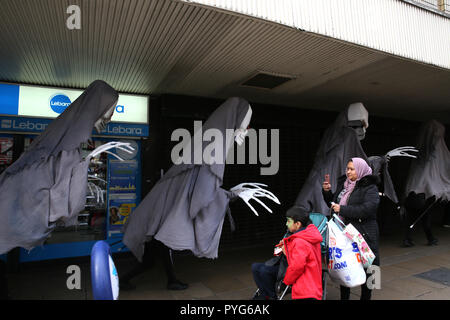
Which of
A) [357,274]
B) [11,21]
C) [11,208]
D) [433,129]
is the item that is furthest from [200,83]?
[433,129]

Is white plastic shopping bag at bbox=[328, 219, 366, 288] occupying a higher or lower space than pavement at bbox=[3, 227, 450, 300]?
higher

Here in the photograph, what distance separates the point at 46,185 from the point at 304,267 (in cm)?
280

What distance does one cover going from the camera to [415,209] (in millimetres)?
6820

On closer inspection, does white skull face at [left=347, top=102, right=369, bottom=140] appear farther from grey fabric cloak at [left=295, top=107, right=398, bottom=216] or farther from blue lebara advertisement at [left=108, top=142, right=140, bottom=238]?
blue lebara advertisement at [left=108, top=142, right=140, bottom=238]

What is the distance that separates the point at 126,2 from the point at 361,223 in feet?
11.5

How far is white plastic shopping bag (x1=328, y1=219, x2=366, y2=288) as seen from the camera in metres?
3.15

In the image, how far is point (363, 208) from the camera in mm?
3381

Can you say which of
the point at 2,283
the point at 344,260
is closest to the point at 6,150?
the point at 2,283

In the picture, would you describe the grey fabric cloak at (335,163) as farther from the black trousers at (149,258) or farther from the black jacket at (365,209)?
the black trousers at (149,258)

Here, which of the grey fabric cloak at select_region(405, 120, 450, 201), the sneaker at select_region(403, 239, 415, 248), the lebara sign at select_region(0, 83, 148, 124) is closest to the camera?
the lebara sign at select_region(0, 83, 148, 124)

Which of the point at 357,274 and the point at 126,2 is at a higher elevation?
the point at 126,2

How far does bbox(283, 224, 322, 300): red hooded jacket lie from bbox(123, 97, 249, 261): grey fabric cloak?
47.0 inches

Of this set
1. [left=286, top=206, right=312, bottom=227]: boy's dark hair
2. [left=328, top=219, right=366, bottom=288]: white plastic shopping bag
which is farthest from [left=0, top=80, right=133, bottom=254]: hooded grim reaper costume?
[left=328, top=219, right=366, bottom=288]: white plastic shopping bag

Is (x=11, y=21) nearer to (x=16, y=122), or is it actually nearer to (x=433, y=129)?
(x=16, y=122)
